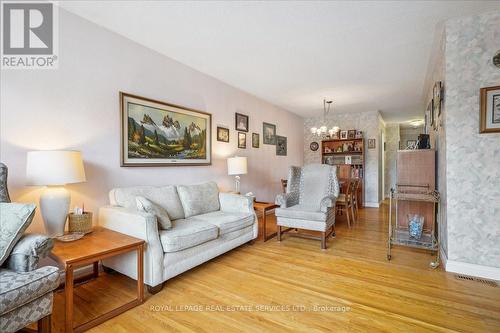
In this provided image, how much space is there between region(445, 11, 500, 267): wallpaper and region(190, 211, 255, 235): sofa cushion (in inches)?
85.1

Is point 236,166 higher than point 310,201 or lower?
higher

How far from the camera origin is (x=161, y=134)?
10.5 ft

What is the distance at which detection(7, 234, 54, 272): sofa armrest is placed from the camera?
1480 mm

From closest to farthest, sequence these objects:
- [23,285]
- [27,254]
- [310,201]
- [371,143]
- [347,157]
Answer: [23,285], [27,254], [310,201], [371,143], [347,157]

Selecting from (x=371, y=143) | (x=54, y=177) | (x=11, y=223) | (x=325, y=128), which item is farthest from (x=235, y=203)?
(x=371, y=143)

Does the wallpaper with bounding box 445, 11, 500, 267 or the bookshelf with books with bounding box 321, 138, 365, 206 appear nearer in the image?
the wallpaper with bounding box 445, 11, 500, 267

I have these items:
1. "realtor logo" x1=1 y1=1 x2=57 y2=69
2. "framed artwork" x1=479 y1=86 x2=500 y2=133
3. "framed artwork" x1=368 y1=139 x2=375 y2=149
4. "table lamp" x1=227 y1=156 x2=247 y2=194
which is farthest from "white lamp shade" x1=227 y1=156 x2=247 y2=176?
"framed artwork" x1=368 y1=139 x2=375 y2=149

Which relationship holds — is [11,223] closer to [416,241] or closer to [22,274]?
[22,274]

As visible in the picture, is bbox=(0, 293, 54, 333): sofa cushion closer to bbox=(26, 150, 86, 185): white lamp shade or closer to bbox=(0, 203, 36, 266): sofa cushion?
bbox=(0, 203, 36, 266): sofa cushion

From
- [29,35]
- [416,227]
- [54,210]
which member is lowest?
[416,227]

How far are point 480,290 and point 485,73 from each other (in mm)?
1981

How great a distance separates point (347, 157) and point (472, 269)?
4712 millimetres

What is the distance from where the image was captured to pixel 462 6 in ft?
7.39

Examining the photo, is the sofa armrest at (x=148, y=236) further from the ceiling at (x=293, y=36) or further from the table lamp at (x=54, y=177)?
the ceiling at (x=293, y=36)
